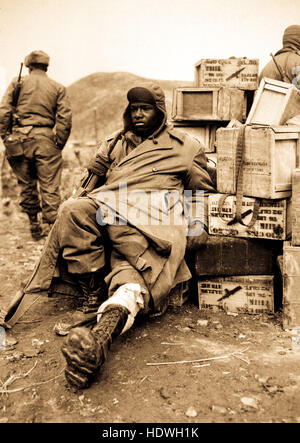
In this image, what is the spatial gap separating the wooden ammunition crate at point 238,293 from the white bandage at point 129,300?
0.91 m

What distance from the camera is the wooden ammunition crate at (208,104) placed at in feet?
16.3

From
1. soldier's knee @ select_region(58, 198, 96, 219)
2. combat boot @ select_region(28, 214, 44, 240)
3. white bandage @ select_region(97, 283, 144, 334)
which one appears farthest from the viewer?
combat boot @ select_region(28, 214, 44, 240)

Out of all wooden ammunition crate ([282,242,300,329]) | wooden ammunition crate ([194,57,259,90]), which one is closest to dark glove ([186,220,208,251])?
wooden ammunition crate ([282,242,300,329])

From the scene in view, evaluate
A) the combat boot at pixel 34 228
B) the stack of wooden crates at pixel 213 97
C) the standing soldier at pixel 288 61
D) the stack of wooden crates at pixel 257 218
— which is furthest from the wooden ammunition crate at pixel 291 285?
the combat boot at pixel 34 228

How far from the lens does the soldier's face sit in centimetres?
383

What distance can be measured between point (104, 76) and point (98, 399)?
1258cm

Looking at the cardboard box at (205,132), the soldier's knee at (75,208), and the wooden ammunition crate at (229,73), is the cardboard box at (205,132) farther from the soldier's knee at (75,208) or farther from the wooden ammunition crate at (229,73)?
the soldier's knee at (75,208)

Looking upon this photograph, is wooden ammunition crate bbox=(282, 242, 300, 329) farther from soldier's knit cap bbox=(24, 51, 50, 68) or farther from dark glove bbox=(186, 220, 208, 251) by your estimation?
soldier's knit cap bbox=(24, 51, 50, 68)

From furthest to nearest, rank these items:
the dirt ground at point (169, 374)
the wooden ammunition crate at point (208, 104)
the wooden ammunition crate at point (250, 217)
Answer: the wooden ammunition crate at point (208, 104) → the wooden ammunition crate at point (250, 217) → the dirt ground at point (169, 374)

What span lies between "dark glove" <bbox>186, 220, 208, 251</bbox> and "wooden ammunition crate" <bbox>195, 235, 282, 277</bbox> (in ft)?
0.19

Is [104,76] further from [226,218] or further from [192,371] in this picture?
[192,371]

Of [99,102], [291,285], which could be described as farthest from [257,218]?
[99,102]

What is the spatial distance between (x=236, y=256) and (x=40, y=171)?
3752 mm
